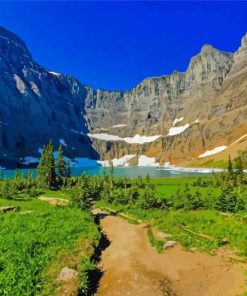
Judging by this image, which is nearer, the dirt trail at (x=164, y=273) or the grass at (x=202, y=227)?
the dirt trail at (x=164, y=273)

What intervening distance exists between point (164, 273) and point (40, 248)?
1022cm

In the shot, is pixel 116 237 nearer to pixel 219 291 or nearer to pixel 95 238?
pixel 95 238

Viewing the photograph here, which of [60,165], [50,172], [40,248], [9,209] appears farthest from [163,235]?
[60,165]

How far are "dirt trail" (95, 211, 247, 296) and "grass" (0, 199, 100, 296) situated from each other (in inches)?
92.5

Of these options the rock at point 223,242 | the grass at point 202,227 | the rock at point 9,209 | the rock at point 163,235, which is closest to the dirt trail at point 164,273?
the grass at point 202,227

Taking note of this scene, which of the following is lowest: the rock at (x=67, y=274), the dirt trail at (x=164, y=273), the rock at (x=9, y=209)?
the dirt trail at (x=164, y=273)

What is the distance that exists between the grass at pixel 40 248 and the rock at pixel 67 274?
36cm

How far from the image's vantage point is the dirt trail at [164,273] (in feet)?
77.4

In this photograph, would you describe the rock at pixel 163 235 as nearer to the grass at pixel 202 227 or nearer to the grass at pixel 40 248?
the grass at pixel 202 227

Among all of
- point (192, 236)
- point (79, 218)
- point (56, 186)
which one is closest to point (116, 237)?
point (79, 218)

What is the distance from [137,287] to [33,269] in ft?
23.8

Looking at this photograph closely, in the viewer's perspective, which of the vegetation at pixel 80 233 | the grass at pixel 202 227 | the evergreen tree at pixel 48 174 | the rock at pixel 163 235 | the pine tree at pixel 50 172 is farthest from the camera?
the evergreen tree at pixel 48 174

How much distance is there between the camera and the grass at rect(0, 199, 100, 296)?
70.9 feet

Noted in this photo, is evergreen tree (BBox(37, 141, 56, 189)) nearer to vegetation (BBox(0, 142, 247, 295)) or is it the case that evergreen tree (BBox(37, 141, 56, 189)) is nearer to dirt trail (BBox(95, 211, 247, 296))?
vegetation (BBox(0, 142, 247, 295))
